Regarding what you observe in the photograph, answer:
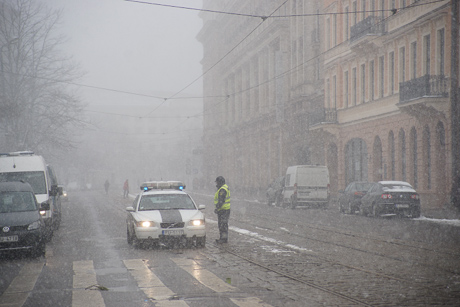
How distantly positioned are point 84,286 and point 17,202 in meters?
5.72

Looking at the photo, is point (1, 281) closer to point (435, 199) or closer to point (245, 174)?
point (435, 199)

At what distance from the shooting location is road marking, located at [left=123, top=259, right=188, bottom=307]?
26.9ft

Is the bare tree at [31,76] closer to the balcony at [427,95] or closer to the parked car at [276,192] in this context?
the parked car at [276,192]

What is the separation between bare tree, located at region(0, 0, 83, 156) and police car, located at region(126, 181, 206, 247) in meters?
25.2

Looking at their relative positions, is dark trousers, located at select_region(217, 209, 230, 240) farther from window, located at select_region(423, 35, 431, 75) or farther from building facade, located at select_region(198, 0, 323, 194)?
building facade, located at select_region(198, 0, 323, 194)

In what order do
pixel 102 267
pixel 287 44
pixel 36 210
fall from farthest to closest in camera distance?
pixel 287 44 < pixel 36 210 < pixel 102 267

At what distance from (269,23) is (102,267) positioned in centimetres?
4797

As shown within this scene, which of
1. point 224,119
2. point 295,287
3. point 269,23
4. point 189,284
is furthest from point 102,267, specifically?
point 224,119

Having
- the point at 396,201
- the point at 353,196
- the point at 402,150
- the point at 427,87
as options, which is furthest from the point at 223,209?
the point at 402,150

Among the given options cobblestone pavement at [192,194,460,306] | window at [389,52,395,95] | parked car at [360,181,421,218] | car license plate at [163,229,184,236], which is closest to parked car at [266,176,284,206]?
window at [389,52,395,95]

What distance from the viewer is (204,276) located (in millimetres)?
10273

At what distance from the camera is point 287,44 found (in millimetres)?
53938

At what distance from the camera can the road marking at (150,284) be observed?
323 inches

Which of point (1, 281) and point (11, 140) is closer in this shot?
point (1, 281)
